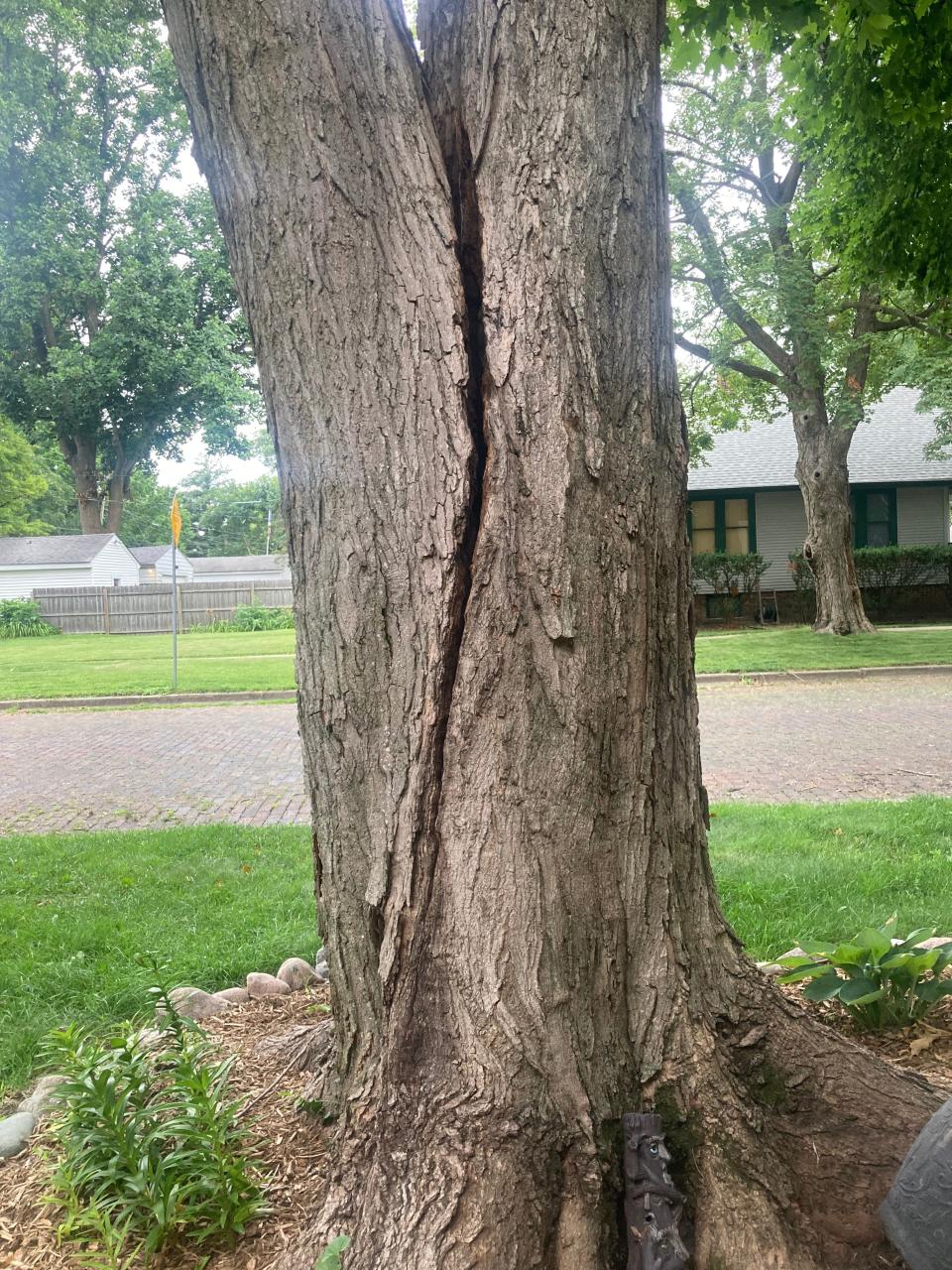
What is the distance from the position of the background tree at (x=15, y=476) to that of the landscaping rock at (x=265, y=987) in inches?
1707

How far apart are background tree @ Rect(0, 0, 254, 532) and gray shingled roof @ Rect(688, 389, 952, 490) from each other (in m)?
18.5

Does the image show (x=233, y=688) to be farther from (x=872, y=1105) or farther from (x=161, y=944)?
(x=872, y=1105)

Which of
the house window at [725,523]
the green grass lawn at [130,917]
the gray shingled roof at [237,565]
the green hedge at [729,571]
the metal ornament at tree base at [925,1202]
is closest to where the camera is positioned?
the metal ornament at tree base at [925,1202]

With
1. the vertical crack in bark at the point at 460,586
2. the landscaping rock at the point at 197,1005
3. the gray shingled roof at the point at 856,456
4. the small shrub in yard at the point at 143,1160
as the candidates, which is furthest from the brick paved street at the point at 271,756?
the gray shingled roof at the point at 856,456

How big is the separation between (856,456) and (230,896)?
90.3 ft

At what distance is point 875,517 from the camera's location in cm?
2845

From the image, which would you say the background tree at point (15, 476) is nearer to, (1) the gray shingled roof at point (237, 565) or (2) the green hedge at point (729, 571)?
(1) the gray shingled roof at point (237, 565)

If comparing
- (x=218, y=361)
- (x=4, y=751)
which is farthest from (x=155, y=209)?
(x=4, y=751)

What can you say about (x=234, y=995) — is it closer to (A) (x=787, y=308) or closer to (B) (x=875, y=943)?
(B) (x=875, y=943)

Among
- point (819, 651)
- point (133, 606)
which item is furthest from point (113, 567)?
point (819, 651)

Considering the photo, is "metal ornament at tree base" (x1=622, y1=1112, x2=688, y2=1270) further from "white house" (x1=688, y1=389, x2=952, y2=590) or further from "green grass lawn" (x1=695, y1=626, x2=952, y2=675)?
"white house" (x1=688, y1=389, x2=952, y2=590)

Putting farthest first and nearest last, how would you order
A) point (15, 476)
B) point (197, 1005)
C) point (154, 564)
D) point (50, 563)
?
point (154, 564), point (15, 476), point (50, 563), point (197, 1005)

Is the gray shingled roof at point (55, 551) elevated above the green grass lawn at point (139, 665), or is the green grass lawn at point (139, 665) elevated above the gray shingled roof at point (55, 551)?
the gray shingled roof at point (55, 551)

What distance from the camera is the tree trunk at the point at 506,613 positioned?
2.10 m
